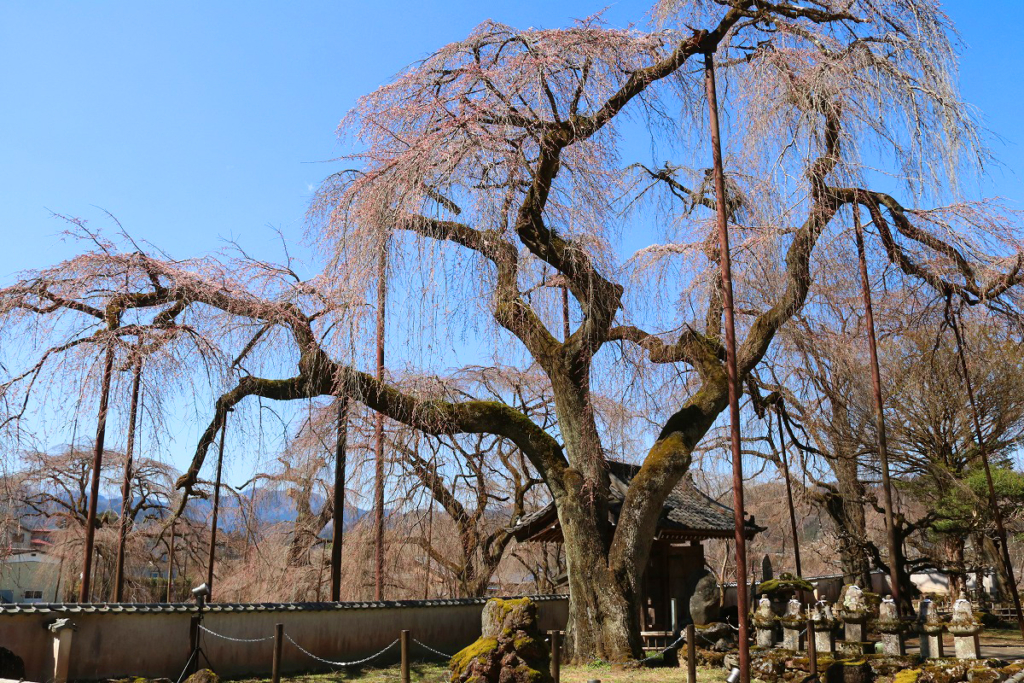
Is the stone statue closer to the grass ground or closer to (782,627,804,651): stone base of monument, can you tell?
(782,627,804,651): stone base of monument

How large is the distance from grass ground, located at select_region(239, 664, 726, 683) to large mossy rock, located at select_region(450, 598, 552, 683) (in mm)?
2557

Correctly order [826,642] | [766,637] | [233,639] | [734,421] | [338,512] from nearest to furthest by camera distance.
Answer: [734,421], [233,639], [826,642], [766,637], [338,512]

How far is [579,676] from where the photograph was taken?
35.1 ft

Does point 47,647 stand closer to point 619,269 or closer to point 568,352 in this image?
point 568,352

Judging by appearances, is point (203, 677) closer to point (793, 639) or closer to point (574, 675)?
point (574, 675)

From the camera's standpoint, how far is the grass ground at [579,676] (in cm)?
1061

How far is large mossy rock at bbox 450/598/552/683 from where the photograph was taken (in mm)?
7762

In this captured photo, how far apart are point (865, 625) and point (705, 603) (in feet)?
10.5

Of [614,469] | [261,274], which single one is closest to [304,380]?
[261,274]

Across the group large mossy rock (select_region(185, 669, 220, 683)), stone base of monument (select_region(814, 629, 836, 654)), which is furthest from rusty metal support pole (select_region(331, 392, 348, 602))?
stone base of monument (select_region(814, 629, 836, 654))

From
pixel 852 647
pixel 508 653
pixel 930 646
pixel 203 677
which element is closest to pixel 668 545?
pixel 852 647

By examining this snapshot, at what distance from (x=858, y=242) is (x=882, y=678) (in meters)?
6.00

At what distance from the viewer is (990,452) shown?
2261 cm

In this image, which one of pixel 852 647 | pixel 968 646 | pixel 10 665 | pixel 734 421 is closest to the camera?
pixel 734 421
